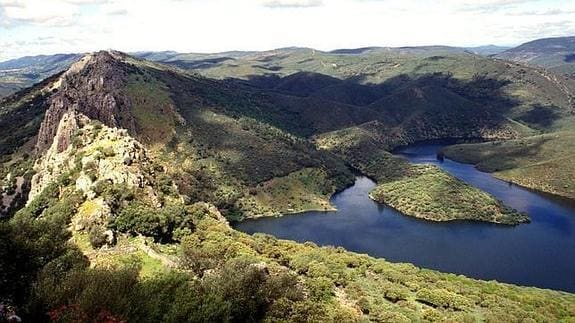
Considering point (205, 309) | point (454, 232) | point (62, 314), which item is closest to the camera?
point (62, 314)

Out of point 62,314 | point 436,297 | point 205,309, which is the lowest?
point 436,297

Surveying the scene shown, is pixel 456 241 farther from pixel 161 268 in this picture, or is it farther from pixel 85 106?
pixel 161 268

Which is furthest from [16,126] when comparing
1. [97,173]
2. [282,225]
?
[97,173]

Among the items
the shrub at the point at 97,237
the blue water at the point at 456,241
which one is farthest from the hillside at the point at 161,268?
the blue water at the point at 456,241

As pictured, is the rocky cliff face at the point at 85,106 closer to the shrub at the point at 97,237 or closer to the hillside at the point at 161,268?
the hillside at the point at 161,268

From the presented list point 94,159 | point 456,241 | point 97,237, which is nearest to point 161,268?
point 97,237

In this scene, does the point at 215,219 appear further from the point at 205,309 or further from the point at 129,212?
the point at 205,309

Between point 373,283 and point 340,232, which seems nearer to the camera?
point 373,283

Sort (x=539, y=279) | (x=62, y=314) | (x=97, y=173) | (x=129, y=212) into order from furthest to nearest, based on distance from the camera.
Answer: (x=539, y=279) → (x=97, y=173) → (x=129, y=212) → (x=62, y=314)
